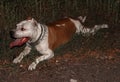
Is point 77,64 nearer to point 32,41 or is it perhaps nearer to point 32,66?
point 32,66

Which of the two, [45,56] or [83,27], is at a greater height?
[83,27]

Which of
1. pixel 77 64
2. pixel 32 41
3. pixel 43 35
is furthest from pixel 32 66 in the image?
pixel 77 64

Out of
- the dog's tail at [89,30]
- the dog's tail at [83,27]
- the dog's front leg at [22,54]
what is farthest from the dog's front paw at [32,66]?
the dog's tail at [89,30]

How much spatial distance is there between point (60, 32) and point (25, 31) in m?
1.05

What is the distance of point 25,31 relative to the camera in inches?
266

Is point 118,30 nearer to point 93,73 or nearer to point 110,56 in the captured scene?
point 110,56

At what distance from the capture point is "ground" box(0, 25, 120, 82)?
21.8ft

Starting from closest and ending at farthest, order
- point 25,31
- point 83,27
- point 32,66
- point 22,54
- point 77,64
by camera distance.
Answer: point 25,31 < point 32,66 < point 77,64 < point 22,54 < point 83,27

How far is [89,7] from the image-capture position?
9.10 m

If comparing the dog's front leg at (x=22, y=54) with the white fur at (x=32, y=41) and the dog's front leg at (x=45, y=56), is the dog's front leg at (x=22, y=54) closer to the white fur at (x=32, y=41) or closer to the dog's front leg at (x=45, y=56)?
the white fur at (x=32, y=41)

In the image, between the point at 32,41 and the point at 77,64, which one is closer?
the point at 32,41

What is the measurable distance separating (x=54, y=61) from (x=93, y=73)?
870mm

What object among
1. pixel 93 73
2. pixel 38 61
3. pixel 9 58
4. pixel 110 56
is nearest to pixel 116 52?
pixel 110 56

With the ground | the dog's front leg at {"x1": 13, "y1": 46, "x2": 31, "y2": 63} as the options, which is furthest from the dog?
the ground
